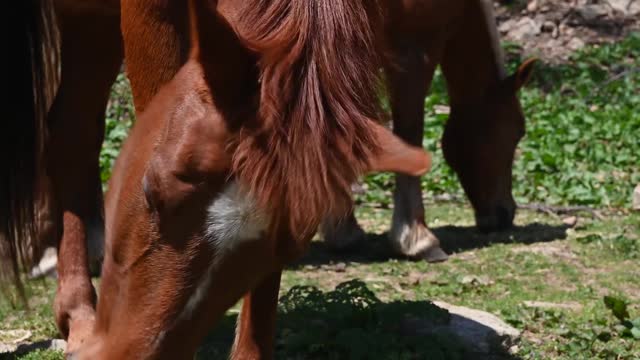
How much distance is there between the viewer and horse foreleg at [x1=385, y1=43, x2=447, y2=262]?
248 inches

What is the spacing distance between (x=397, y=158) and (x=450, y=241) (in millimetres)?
4559

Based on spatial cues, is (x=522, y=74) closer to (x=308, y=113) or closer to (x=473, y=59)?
(x=473, y=59)

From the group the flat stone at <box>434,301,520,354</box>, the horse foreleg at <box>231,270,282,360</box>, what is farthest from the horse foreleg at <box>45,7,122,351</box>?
the flat stone at <box>434,301,520,354</box>

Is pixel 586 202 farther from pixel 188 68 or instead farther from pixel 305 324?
pixel 188 68

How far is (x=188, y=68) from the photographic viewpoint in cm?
269

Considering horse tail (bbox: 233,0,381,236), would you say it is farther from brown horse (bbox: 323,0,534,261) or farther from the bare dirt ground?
the bare dirt ground

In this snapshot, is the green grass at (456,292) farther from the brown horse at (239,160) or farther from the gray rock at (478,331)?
the brown horse at (239,160)

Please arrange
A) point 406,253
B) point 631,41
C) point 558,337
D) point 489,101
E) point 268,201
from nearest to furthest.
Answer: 1. point 268,201
2. point 558,337
3. point 406,253
4. point 489,101
5. point 631,41

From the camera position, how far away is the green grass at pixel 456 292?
411 cm

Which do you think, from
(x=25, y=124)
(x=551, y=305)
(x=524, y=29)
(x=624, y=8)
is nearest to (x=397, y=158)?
(x=25, y=124)

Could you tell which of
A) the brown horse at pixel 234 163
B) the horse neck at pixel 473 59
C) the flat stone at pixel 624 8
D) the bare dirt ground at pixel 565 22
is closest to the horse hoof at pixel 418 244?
the horse neck at pixel 473 59

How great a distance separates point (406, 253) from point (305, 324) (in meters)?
2.14

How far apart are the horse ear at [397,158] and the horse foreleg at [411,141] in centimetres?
386

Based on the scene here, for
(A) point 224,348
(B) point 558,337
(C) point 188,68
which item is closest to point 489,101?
(B) point 558,337
